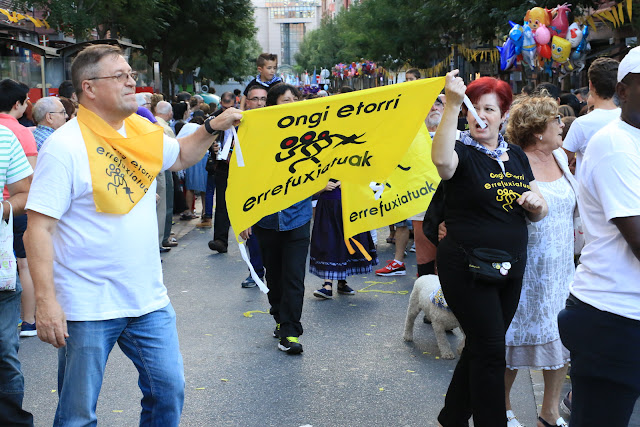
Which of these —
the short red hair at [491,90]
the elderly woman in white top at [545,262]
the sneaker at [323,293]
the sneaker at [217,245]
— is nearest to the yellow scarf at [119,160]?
the short red hair at [491,90]

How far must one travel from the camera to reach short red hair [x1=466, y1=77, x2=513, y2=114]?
13.5ft

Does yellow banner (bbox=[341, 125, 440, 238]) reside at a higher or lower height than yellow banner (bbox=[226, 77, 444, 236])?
lower

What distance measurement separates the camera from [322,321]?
7.06 metres

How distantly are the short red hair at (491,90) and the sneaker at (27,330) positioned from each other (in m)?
4.34

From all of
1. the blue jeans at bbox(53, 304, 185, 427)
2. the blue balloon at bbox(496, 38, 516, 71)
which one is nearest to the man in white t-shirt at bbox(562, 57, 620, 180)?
the blue jeans at bbox(53, 304, 185, 427)

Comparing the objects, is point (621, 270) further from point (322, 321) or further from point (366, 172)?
point (322, 321)

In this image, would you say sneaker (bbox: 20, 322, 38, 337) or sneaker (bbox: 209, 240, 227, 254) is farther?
sneaker (bbox: 209, 240, 227, 254)

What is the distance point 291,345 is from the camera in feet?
19.9

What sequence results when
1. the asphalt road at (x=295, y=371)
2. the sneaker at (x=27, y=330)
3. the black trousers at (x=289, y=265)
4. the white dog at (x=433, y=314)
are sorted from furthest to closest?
1. the sneaker at (x=27, y=330)
2. the black trousers at (x=289, y=265)
3. the white dog at (x=433, y=314)
4. the asphalt road at (x=295, y=371)

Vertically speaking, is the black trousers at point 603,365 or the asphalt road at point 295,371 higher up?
the black trousers at point 603,365

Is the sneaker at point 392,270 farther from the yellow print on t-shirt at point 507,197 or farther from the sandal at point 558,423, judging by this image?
the yellow print on t-shirt at point 507,197

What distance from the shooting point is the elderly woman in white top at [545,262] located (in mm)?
4453

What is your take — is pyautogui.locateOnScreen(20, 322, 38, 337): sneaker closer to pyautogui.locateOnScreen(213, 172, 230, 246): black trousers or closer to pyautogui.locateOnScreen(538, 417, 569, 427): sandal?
pyautogui.locateOnScreen(213, 172, 230, 246): black trousers

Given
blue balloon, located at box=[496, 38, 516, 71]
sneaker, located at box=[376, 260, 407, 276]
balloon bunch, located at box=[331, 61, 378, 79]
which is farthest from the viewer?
balloon bunch, located at box=[331, 61, 378, 79]
